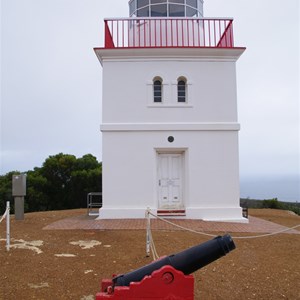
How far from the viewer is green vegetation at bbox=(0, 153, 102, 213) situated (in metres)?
21.7

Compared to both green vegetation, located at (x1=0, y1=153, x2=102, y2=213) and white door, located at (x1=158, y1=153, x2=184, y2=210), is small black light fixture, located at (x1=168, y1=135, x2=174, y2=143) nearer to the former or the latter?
white door, located at (x1=158, y1=153, x2=184, y2=210)

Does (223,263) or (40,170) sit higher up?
(40,170)

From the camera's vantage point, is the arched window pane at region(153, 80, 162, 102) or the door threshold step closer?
the door threshold step

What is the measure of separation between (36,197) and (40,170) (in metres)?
2.23

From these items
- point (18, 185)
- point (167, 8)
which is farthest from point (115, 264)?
point (167, 8)

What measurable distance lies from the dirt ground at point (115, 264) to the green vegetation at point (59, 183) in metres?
11.9

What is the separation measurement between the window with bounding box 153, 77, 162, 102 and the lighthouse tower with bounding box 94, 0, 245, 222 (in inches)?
1.4

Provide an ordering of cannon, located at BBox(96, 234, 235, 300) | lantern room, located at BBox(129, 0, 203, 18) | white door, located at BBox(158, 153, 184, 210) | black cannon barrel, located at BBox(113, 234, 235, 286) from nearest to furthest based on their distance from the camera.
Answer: cannon, located at BBox(96, 234, 235, 300)
black cannon barrel, located at BBox(113, 234, 235, 286)
white door, located at BBox(158, 153, 184, 210)
lantern room, located at BBox(129, 0, 203, 18)

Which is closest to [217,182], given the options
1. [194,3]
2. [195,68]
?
[195,68]

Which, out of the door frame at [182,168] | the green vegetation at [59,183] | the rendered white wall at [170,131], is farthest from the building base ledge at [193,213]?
the green vegetation at [59,183]

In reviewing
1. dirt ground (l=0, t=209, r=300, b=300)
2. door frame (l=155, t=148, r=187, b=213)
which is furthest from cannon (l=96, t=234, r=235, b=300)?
door frame (l=155, t=148, r=187, b=213)

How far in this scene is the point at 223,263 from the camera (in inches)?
278

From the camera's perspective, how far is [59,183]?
22.9m

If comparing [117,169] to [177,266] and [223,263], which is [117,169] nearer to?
[223,263]
